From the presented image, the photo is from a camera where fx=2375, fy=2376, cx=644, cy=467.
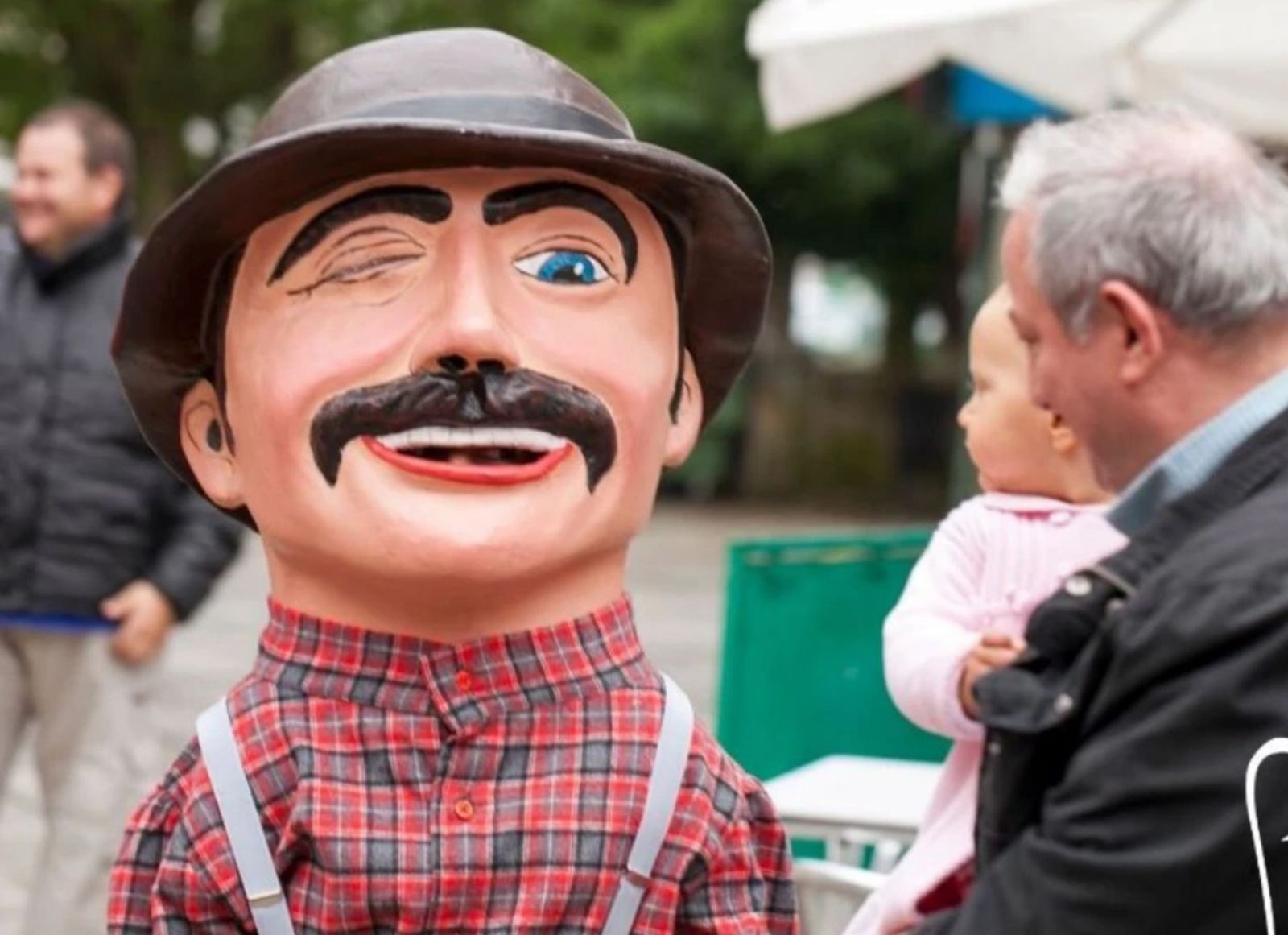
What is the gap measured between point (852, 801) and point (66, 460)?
6.23ft

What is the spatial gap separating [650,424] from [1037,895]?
2.60ft

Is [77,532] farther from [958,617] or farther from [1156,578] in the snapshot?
[1156,578]

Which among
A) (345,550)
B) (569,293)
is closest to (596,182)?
(569,293)

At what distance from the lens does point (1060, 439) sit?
308cm

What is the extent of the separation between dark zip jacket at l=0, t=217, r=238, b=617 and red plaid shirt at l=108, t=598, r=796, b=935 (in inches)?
91.6

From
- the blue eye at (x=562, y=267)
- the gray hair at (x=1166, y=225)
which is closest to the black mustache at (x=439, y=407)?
the blue eye at (x=562, y=267)

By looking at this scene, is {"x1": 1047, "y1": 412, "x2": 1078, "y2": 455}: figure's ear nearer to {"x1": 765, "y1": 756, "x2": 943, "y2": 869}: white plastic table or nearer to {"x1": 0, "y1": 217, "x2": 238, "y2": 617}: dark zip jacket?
{"x1": 765, "y1": 756, "x2": 943, "y2": 869}: white plastic table

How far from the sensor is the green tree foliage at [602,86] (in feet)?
55.5

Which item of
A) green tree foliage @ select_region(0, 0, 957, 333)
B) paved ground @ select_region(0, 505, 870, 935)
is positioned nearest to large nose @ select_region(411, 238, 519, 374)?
paved ground @ select_region(0, 505, 870, 935)

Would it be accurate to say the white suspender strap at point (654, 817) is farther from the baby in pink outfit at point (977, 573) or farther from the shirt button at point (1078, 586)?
the shirt button at point (1078, 586)

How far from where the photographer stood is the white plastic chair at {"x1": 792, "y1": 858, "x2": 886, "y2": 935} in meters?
3.56

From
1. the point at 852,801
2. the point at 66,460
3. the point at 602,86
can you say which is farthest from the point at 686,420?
the point at 602,86

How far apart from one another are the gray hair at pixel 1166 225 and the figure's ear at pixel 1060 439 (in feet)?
2.71

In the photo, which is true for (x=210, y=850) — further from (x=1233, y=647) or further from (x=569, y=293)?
(x=1233, y=647)
